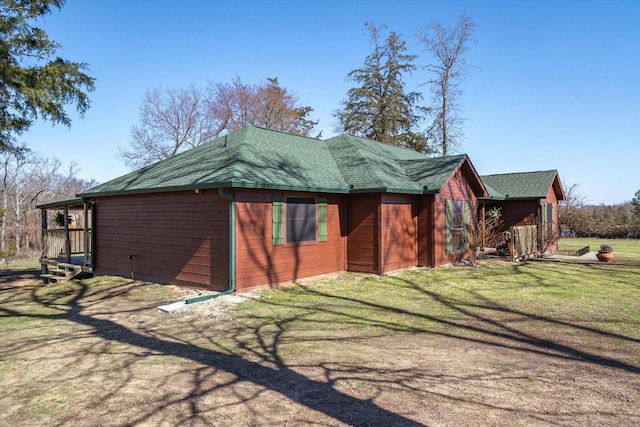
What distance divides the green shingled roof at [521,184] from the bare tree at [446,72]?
9177mm

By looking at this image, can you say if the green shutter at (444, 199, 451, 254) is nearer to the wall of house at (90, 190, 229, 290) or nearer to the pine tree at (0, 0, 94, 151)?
the wall of house at (90, 190, 229, 290)

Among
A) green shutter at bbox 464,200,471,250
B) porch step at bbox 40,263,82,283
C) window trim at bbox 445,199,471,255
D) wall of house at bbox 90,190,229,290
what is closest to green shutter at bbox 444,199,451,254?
window trim at bbox 445,199,471,255

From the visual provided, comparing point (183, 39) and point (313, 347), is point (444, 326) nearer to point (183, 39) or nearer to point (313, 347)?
point (313, 347)

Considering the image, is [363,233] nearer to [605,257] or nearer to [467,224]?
[467,224]

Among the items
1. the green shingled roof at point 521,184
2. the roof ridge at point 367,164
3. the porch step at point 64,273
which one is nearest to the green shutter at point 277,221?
the roof ridge at point 367,164

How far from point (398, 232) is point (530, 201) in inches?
370

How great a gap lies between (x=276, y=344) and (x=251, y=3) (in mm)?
14014

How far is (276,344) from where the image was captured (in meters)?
5.37

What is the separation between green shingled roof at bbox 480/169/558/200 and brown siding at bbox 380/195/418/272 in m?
5.71

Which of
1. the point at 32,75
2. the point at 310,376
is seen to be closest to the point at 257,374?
the point at 310,376

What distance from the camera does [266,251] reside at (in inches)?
374

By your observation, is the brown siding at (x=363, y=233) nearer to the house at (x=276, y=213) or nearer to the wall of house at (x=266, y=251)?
the house at (x=276, y=213)

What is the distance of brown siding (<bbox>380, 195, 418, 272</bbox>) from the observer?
37.8 ft

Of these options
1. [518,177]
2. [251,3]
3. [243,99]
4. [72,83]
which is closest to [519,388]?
[72,83]
